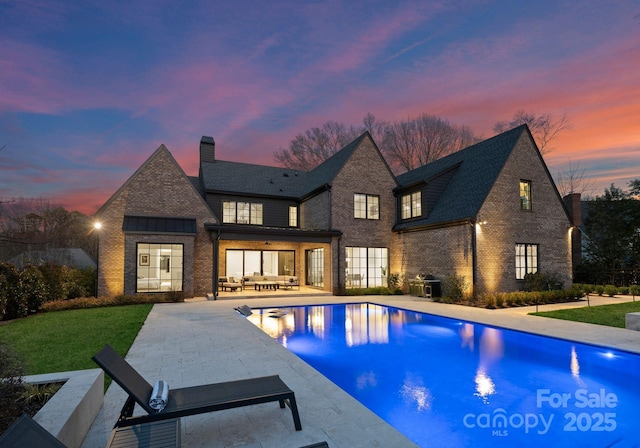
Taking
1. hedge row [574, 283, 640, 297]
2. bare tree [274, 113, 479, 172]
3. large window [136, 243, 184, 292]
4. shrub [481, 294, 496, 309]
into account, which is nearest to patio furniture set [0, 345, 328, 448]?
shrub [481, 294, 496, 309]

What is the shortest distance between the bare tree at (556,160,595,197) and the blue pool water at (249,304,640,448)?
31.7 meters

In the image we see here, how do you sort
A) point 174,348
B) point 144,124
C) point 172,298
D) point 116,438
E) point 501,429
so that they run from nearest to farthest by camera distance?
point 116,438 → point 501,429 → point 174,348 → point 172,298 → point 144,124

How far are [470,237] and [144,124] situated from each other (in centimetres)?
2271

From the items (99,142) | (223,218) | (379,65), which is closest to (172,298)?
(223,218)

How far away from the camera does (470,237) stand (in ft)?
53.9

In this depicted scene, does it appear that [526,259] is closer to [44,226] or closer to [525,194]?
[525,194]

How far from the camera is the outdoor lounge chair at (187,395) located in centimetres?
341

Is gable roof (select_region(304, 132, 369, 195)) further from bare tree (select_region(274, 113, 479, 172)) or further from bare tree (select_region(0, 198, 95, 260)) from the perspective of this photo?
bare tree (select_region(0, 198, 95, 260))

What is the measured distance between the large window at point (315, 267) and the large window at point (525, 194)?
11680 mm

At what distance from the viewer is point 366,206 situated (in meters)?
21.7

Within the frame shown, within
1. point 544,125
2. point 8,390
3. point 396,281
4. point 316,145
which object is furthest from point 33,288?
point 544,125

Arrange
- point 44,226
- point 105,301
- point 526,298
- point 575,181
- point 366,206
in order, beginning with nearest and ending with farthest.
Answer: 1. point 105,301
2. point 526,298
3. point 366,206
4. point 44,226
5. point 575,181

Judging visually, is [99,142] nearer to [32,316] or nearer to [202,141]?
[202,141]

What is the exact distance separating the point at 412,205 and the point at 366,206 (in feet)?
9.28
